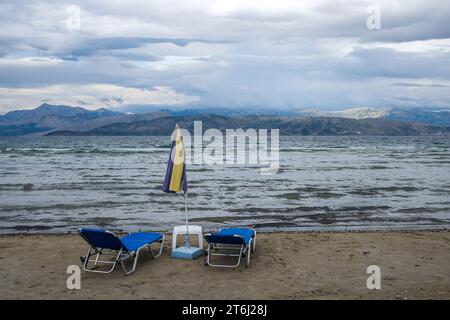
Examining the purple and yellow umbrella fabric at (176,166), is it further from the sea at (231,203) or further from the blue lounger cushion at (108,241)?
the sea at (231,203)

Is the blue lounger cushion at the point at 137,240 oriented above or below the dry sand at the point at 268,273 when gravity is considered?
above

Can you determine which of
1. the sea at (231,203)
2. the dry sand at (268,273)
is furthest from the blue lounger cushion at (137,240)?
the sea at (231,203)

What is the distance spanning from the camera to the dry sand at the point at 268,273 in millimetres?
7988

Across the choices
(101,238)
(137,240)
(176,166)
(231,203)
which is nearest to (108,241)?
(101,238)

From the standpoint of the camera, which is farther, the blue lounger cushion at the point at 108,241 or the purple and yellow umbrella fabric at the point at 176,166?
the purple and yellow umbrella fabric at the point at 176,166

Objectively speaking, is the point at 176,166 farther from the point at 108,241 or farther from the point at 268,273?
the point at 268,273

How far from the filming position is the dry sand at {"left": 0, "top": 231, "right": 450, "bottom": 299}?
26.2ft

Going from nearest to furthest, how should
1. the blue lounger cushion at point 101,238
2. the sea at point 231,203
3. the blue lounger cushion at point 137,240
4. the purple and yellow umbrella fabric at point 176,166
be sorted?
the blue lounger cushion at point 101,238
the purple and yellow umbrella fabric at point 176,166
the blue lounger cushion at point 137,240
the sea at point 231,203

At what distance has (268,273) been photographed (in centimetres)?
910

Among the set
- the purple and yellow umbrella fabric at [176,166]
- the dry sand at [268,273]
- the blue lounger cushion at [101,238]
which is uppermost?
the purple and yellow umbrella fabric at [176,166]

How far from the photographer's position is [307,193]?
2353 cm

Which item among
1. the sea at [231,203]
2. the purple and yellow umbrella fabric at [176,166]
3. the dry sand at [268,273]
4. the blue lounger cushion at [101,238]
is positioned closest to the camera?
the dry sand at [268,273]

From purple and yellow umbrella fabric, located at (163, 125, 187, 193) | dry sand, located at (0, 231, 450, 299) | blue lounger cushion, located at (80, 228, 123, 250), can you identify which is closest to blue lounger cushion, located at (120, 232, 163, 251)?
blue lounger cushion, located at (80, 228, 123, 250)

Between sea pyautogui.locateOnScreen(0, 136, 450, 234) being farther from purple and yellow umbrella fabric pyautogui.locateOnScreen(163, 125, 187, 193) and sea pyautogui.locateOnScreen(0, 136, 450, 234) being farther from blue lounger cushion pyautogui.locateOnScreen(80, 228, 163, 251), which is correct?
purple and yellow umbrella fabric pyautogui.locateOnScreen(163, 125, 187, 193)
